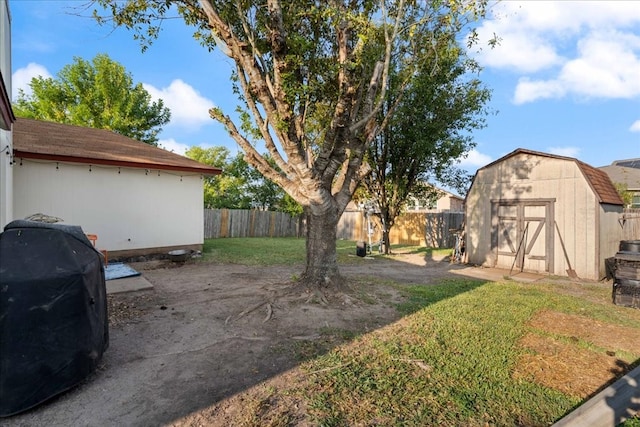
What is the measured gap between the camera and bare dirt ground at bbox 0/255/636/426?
2326 mm

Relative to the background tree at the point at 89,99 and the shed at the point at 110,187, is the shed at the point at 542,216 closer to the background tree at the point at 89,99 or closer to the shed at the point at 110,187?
the shed at the point at 110,187

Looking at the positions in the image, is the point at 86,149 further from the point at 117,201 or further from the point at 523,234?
the point at 523,234

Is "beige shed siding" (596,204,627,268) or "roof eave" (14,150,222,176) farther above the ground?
"roof eave" (14,150,222,176)

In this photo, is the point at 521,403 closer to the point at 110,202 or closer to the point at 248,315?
the point at 248,315

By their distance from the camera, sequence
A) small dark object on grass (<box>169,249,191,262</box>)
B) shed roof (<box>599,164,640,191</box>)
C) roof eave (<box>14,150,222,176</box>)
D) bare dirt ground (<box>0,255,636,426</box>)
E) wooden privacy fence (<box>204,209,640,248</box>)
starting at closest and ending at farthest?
bare dirt ground (<box>0,255,636,426</box>), roof eave (<box>14,150,222,176</box>), small dark object on grass (<box>169,249,191,262</box>), wooden privacy fence (<box>204,209,640,248</box>), shed roof (<box>599,164,640,191</box>)

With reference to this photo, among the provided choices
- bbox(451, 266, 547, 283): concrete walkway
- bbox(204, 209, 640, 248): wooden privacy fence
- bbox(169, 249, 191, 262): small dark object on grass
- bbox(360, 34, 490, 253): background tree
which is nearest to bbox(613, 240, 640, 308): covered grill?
bbox(451, 266, 547, 283): concrete walkway

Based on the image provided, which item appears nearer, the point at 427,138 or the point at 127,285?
the point at 127,285

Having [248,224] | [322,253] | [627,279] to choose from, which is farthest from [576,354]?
[248,224]

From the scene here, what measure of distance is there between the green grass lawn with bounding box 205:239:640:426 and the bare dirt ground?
0.93 feet

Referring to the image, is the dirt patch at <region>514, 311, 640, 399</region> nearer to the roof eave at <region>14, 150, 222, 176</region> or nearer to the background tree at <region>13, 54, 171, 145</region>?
the roof eave at <region>14, 150, 222, 176</region>

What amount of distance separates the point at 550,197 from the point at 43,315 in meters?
10.1

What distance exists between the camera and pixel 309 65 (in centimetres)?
598

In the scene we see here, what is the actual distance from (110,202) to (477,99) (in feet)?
38.7

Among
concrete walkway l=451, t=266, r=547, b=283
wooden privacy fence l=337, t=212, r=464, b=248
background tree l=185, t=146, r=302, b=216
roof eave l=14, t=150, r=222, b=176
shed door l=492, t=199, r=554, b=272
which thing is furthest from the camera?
background tree l=185, t=146, r=302, b=216
